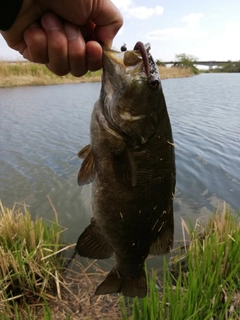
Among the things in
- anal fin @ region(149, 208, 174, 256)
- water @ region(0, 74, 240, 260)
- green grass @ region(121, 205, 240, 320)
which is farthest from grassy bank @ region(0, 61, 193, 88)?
anal fin @ region(149, 208, 174, 256)

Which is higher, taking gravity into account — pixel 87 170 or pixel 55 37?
pixel 55 37

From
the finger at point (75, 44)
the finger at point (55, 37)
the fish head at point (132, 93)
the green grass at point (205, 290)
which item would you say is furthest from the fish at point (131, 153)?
the green grass at point (205, 290)

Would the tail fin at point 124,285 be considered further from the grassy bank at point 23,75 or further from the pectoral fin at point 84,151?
the grassy bank at point 23,75

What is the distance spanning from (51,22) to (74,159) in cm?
733

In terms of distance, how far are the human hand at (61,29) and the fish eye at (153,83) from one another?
12.4 inches

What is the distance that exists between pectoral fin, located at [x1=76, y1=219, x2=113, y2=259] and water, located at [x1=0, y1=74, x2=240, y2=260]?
339cm

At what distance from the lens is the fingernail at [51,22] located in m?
1.69

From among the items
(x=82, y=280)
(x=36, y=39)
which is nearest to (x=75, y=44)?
(x=36, y=39)

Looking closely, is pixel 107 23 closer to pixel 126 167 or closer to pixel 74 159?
pixel 126 167

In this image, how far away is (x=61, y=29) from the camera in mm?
1714

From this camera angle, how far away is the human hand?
166cm

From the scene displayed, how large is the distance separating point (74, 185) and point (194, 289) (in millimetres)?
4979

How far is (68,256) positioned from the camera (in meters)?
4.66

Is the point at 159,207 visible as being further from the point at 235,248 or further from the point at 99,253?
the point at 235,248
